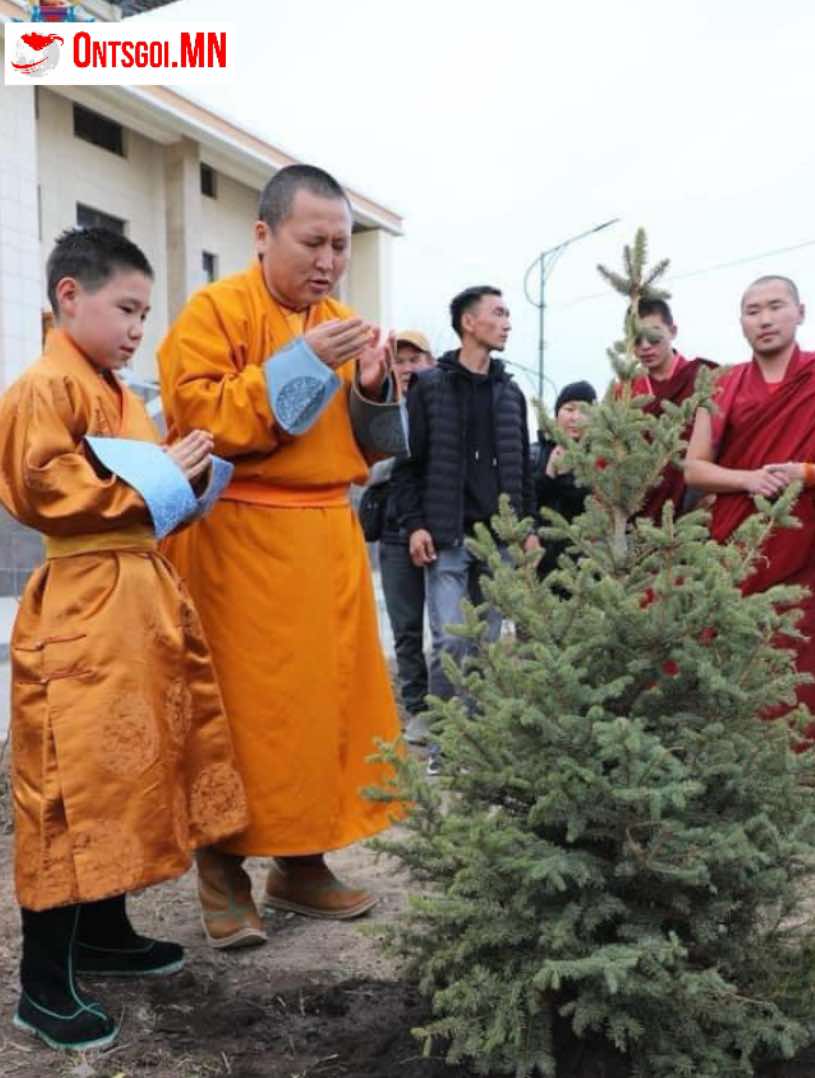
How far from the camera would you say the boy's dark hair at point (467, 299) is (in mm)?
4699

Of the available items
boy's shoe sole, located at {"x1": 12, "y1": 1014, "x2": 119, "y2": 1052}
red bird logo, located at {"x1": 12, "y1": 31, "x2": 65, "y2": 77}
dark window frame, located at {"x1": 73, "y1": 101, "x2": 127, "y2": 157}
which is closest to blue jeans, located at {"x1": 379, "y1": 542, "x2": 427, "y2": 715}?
boy's shoe sole, located at {"x1": 12, "y1": 1014, "x2": 119, "y2": 1052}

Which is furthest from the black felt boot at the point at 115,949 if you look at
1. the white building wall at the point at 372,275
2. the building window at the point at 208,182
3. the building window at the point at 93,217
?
the white building wall at the point at 372,275

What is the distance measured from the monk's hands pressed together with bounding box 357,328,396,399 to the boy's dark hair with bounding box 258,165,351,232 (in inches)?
13.9

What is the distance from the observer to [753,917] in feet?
6.34

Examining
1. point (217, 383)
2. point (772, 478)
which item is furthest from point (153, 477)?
point (772, 478)

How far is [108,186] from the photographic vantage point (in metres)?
21.0

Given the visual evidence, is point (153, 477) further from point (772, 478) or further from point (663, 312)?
point (663, 312)

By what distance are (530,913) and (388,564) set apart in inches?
148

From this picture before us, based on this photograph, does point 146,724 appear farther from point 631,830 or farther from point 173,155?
point 173,155

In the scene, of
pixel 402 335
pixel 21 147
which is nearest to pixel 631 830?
pixel 402 335

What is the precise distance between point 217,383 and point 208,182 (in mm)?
22152

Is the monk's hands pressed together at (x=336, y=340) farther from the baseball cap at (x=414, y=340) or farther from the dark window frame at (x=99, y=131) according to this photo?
the dark window frame at (x=99, y=131)

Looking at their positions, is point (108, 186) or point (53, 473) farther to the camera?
point (108, 186)

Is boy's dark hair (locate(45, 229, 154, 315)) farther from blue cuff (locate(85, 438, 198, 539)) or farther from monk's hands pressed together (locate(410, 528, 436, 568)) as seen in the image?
monk's hands pressed together (locate(410, 528, 436, 568))
